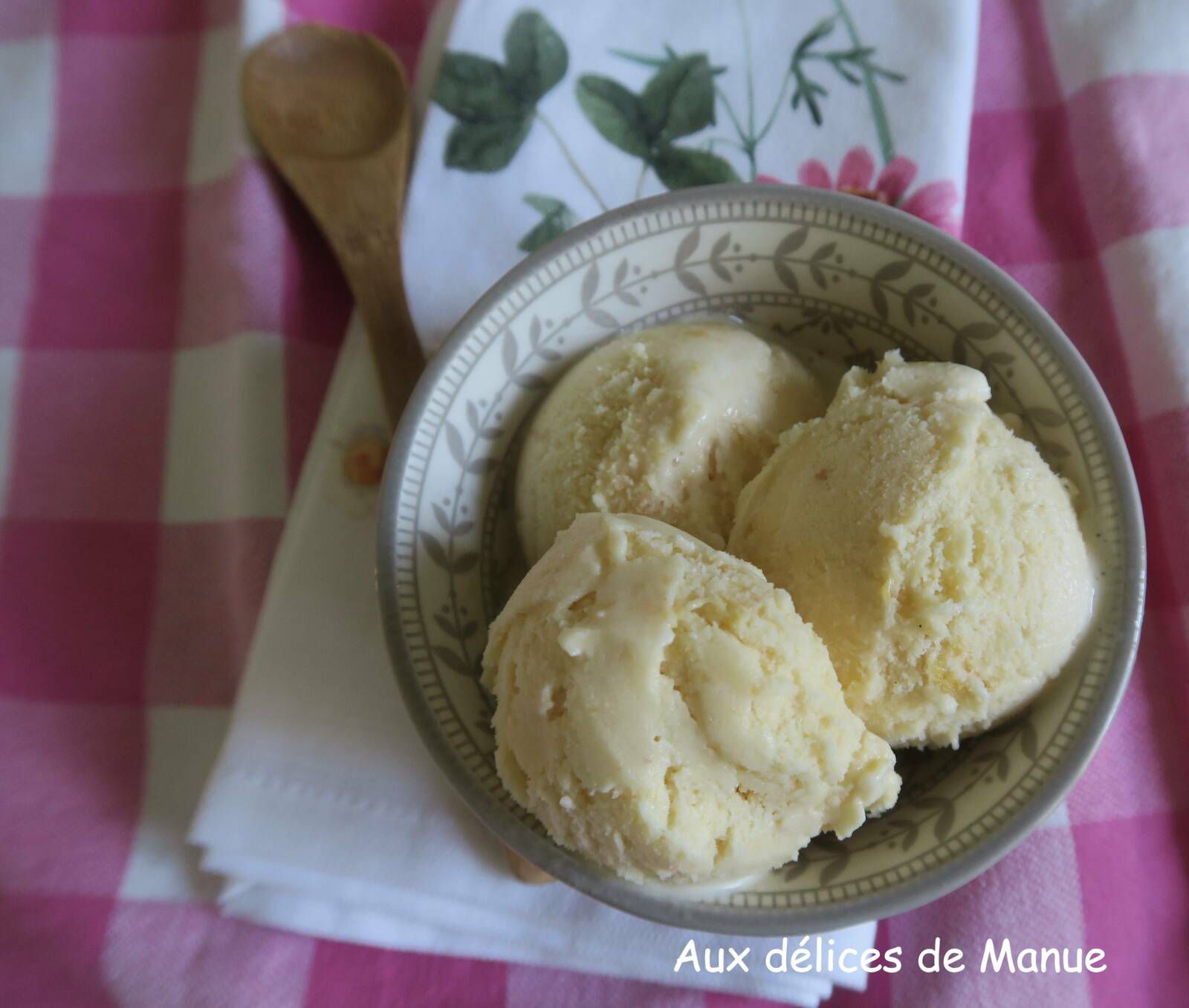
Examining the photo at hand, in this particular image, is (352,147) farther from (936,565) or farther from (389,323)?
(936,565)

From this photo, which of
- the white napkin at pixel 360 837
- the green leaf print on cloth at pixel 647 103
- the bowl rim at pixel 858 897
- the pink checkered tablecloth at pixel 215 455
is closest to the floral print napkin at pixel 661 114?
the green leaf print on cloth at pixel 647 103

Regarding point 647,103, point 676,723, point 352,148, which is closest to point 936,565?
point 676,723

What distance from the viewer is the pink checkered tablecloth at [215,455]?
3.15 ft

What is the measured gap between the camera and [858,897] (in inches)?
27.9

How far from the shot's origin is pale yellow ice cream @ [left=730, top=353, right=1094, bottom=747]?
2.40 ft

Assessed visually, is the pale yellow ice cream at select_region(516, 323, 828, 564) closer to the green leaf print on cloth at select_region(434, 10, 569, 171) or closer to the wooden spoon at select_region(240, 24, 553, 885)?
the wooden spoon at select_region(240, 24, 553, 885)

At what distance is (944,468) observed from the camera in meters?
0.74

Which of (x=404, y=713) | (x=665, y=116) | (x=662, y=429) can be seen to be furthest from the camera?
(x=665, y=116)

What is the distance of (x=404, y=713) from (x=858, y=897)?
1.65 feet

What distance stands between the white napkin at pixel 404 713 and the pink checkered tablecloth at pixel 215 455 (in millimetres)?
59

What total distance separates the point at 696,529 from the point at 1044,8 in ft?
2.86

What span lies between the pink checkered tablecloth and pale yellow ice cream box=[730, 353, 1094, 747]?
1.03ft

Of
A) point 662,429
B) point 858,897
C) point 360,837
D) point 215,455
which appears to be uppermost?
point 662,429

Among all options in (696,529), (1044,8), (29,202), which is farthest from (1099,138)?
(29,202)
